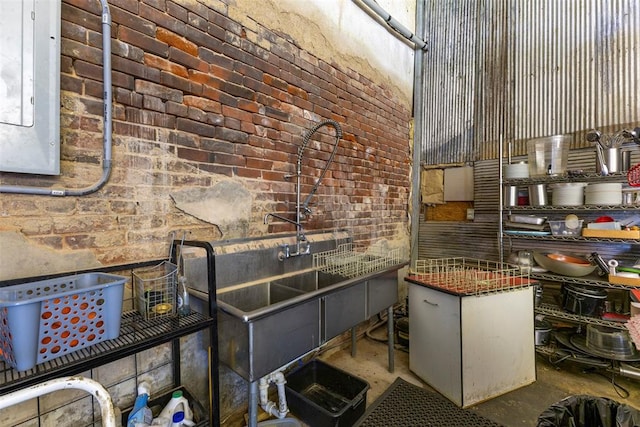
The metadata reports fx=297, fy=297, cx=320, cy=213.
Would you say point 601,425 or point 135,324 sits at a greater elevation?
point 135,324

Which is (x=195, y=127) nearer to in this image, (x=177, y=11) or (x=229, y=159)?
(x=229, y=159)

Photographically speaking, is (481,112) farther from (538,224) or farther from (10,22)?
(10,22)

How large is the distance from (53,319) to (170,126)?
1.07 metres

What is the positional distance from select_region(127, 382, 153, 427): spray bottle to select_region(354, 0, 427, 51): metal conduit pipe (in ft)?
11.7

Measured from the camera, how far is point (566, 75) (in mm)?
2926

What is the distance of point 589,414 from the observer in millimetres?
1302

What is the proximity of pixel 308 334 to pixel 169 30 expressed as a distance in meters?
1.83

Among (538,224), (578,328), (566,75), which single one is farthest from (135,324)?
(566,75)

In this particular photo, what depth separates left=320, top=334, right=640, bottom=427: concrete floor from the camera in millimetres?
2001

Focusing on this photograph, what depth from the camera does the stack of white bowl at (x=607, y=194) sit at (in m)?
2.41

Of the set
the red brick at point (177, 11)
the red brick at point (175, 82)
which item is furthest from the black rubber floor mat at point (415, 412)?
the red brick at point (177, 11)

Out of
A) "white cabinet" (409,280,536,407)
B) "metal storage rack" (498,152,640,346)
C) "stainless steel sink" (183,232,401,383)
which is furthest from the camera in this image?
"metal storage rack" (498,152,640,346)

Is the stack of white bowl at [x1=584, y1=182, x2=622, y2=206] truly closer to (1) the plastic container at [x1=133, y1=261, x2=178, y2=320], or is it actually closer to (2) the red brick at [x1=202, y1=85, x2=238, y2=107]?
(2) the red brick at [x1=202, y1=85, x2=238, y2=107]

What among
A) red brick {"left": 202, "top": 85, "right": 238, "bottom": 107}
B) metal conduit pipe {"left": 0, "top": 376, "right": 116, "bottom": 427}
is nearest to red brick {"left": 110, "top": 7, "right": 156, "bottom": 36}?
red brick {"left": 202, "top": 85, "right": 238, "bottom": 107}
